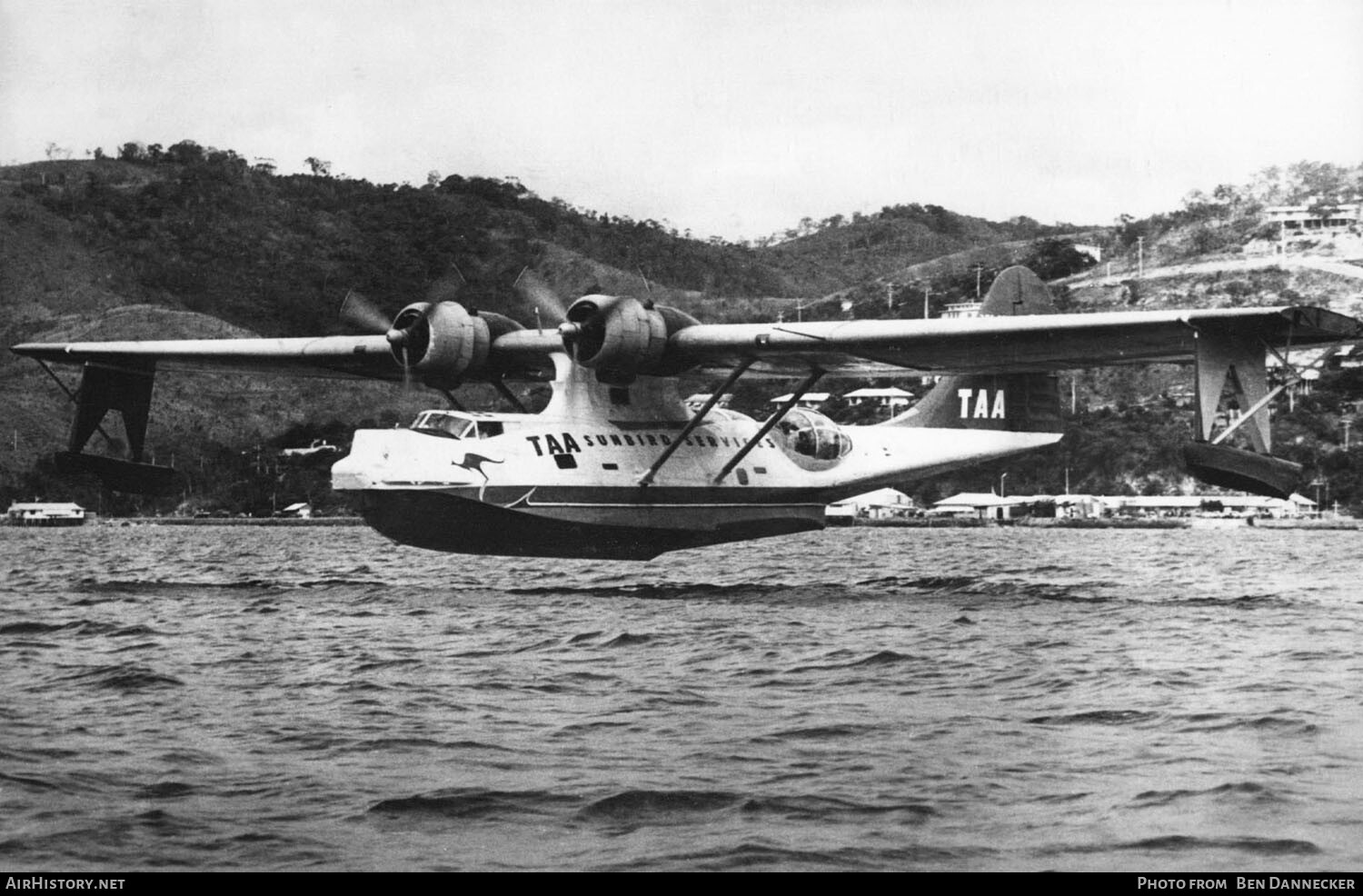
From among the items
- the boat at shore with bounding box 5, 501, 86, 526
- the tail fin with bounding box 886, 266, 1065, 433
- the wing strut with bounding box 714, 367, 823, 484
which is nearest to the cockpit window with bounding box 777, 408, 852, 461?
the wing strut with bounding box 714, 367, 823, 484

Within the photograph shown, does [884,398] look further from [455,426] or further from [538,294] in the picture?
[455,426]

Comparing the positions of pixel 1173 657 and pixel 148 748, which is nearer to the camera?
pixel 148 748

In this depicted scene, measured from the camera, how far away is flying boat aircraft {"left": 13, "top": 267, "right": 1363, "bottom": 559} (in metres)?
22.5

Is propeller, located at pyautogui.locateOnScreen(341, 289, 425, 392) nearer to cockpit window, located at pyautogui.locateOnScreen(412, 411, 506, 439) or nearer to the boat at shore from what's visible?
cockpit window, located at pyautogui.locateOnScreen(412, 411, 506, 439)

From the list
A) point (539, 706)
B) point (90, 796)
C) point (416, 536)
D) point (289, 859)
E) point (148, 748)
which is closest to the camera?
point (289, 859)

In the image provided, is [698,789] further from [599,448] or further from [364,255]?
[364,255]

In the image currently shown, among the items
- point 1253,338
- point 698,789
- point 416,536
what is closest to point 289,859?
point 698,789

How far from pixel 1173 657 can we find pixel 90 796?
9682 millimetres

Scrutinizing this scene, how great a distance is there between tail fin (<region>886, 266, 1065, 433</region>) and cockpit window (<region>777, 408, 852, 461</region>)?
2.26 meters

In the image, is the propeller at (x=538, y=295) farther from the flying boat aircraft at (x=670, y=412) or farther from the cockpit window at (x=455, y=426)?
the cockpit window at (x=455, y=426)

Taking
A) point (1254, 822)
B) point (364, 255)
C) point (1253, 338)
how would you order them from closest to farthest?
point (1254, 822) → point (1253, 338) → point (364, 255)

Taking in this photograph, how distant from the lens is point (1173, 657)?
14.9 m

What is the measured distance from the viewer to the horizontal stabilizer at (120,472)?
30.7 metres

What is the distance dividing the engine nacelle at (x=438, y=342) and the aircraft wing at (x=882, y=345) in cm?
75
